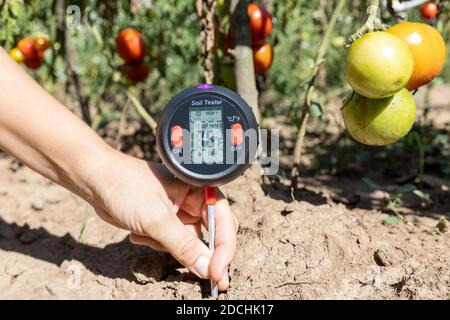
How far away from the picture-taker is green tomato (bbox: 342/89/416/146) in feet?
4.71

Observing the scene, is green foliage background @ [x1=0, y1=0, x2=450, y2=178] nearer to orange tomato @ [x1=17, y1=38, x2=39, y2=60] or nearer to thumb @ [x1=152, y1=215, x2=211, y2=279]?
orange tomato @ [x1=17, y1=38, x2=39, y2=60]

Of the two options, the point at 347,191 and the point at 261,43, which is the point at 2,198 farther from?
the point at 347,191

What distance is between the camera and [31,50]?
106 inches

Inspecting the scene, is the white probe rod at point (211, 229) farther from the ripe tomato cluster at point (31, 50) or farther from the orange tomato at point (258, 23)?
the ripe tomato cluster at point (31, 50)

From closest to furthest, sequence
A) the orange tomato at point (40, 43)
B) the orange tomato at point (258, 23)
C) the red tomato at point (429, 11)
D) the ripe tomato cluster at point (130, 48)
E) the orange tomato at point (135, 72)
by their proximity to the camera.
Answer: the orange tomato at point (258, 23)
the red tomato at point (429, 11)
the orange tomato at point (40, 43)
the ripe tomato cluster at point (130, 48)
the orange tomato at point (135, 72)

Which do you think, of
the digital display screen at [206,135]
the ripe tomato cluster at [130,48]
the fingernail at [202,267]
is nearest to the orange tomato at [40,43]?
the ripe tomato cluster at [130,48]

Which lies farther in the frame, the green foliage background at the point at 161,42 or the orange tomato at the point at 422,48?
the green foliage background at the point at 161,42

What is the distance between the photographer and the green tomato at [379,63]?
1.31m

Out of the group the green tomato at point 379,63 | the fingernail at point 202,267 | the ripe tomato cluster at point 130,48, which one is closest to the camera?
the green tomato at point 379,63

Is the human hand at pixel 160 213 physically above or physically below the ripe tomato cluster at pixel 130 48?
below

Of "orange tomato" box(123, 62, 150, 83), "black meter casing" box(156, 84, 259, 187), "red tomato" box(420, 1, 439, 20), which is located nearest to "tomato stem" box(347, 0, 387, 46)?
"black meter casing" box(156, 84, 259, 187)

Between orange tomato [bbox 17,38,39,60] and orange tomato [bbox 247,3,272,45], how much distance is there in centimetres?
109

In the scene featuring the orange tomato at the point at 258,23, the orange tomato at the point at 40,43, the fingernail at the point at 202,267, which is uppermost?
the orange tomato at the point at 258,23
